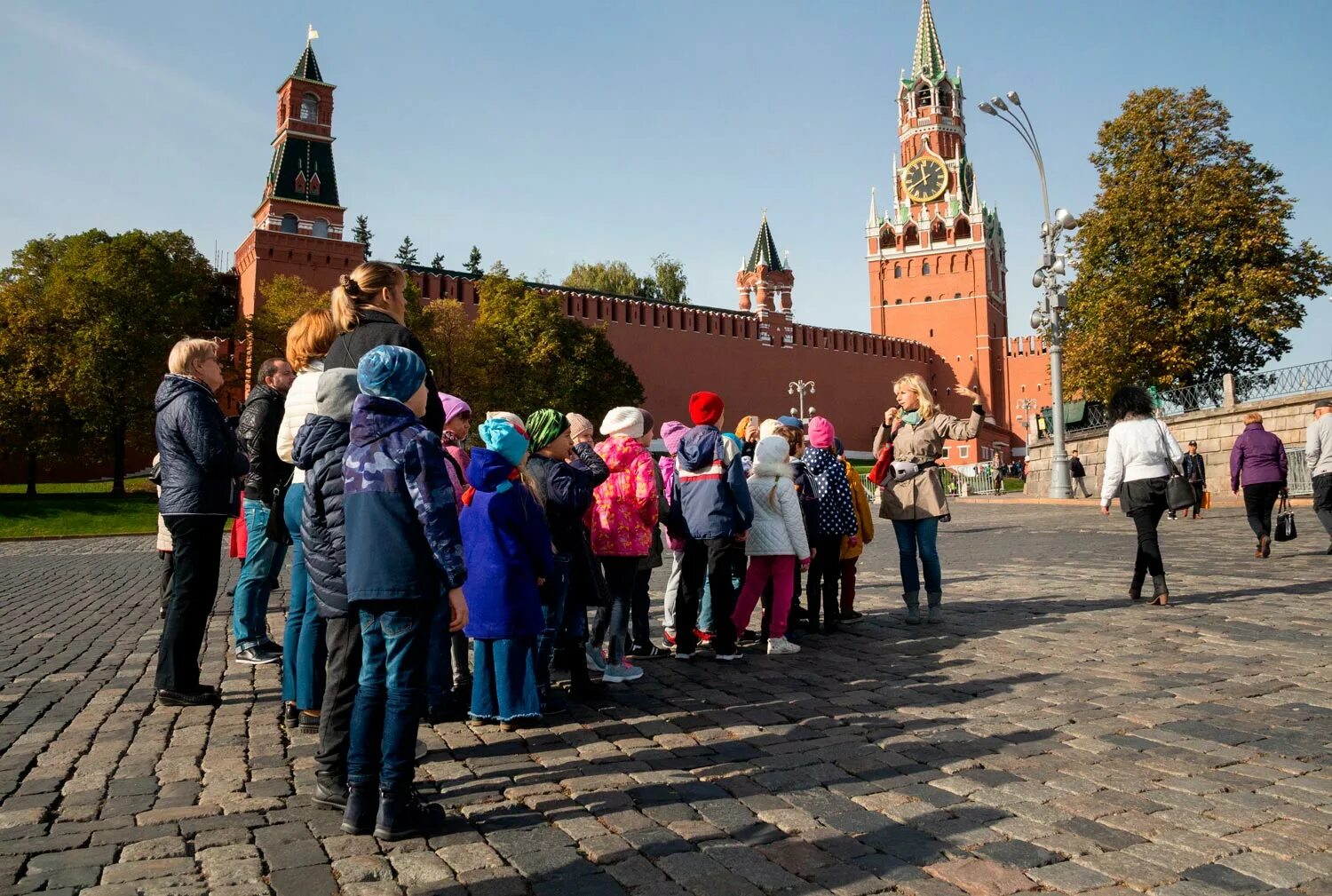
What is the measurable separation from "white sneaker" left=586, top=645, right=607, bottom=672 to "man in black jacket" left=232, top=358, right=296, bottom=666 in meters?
1.76

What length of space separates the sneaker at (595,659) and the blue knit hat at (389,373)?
2.62 m

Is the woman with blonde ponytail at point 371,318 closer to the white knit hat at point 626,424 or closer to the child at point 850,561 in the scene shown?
the white knit hat at point 626,424

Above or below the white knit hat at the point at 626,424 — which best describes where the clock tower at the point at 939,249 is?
above

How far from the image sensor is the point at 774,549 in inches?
241

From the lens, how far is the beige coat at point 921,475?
6.87 metres

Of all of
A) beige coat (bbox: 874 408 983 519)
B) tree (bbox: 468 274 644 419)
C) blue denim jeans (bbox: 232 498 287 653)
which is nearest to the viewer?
blue denim jeans (bbox: 232 498 287 653)

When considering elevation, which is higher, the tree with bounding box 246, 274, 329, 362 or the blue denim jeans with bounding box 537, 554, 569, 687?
the tree with bounding box 246, 274, 329, 362

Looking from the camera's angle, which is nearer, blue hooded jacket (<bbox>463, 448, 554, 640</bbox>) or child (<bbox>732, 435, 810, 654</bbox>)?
blue hooded jacket (<bbox>463, 448, 554, 640</bbox>)

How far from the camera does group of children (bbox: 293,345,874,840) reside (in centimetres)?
323

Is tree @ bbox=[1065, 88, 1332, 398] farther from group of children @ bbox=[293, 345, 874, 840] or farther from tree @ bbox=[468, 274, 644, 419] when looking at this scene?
group of children @ bbox=[293, 345, 874, 840]

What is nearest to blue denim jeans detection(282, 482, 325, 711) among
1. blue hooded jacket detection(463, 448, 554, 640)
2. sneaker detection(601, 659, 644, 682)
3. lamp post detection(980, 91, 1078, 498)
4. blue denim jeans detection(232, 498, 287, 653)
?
blue hooded jacket detection(463, 448, 554, 640)

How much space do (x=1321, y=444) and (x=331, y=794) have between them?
10151 millimetres

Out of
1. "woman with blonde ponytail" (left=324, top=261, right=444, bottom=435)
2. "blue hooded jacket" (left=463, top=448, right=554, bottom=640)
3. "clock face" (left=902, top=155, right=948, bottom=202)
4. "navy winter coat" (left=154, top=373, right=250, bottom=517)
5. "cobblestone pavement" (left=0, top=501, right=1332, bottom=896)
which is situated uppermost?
"clock face" (left=902, top=155, right=948, bottom=202)

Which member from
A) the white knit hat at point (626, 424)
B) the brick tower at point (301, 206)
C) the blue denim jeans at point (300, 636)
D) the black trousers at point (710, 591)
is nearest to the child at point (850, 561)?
the black trousers at point (710, 591)
